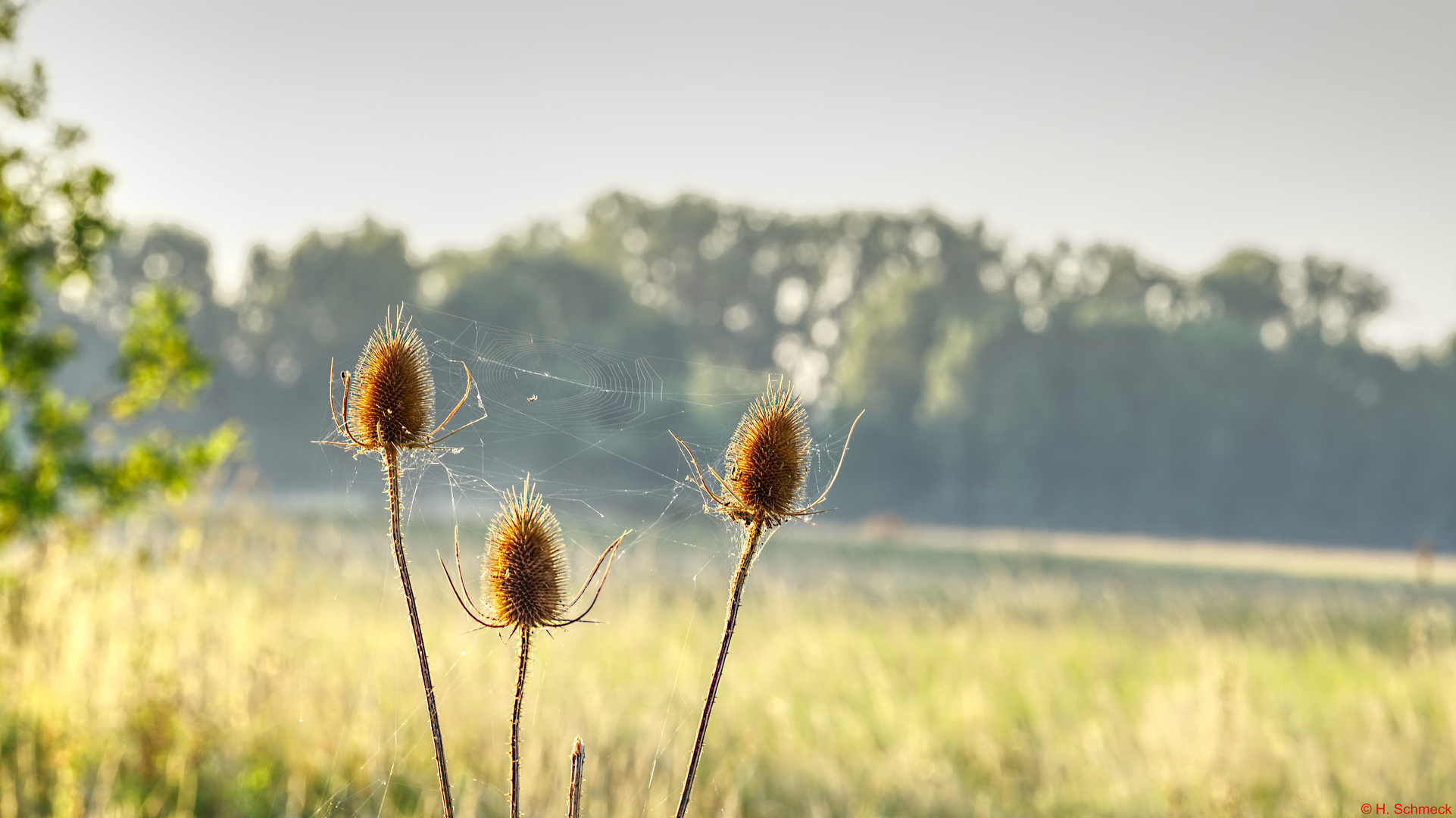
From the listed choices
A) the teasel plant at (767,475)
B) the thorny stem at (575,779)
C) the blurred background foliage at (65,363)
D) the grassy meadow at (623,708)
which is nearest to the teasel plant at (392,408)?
the thorny stem at (575,779)

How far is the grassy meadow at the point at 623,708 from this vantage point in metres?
5.61

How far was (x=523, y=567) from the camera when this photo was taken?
1037 mm

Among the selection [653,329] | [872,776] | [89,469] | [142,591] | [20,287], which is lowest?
[872,776]

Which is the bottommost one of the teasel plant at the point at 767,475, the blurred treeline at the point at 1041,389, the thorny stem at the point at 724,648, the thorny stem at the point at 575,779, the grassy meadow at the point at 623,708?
the grassy meadow at the point at 623,708

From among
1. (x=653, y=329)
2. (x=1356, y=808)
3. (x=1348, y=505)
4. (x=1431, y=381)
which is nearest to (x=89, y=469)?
(x=1356, y=808)

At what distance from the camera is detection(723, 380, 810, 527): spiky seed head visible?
1021mm

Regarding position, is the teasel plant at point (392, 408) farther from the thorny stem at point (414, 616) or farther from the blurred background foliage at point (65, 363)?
the blurred background foliage at point (65, 363)

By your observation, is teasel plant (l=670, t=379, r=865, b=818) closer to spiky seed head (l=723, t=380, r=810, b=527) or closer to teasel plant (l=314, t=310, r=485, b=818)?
spiky seed head (l=723, t=380, r=810, b=527)

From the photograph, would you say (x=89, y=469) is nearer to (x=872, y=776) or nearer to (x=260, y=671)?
(x=260, y=671)

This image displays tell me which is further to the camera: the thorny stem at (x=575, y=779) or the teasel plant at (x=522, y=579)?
the teasel plant at (x=522, y=579)

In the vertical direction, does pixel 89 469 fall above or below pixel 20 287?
below

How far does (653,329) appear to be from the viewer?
53.3 m

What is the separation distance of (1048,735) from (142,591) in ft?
19.2

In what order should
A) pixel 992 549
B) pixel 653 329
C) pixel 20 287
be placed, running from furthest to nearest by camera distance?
pixel 653 329 → pixel 992 549 → pixel 20 287
